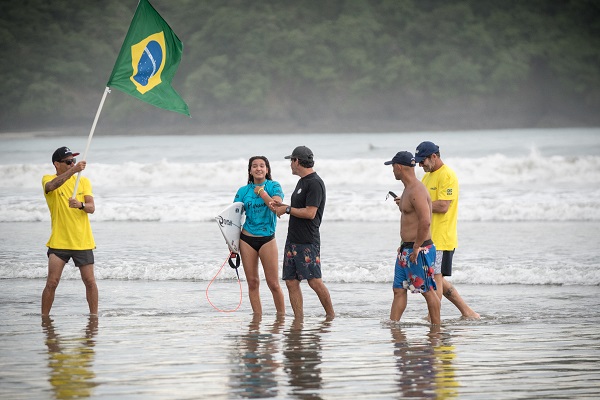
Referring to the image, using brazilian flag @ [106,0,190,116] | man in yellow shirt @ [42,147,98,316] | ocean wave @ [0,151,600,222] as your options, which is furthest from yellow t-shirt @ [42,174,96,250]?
ocean wave @ [0,151,600,222]

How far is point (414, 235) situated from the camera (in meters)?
7.23

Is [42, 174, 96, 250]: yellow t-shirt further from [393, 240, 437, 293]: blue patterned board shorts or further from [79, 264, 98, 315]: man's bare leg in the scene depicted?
[393, 240, 437, 293]: blue patterned board shorts

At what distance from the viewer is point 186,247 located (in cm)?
1359

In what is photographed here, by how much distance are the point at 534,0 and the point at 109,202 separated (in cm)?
6518

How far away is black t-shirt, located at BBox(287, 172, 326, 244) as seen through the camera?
765 cm

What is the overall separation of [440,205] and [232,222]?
1.69 m

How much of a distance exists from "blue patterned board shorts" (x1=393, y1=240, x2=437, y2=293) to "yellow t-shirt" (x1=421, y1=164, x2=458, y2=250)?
16.0 inches

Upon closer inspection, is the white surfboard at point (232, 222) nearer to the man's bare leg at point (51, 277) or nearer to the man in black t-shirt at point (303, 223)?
the man in black t-shirt at point (303, 223)

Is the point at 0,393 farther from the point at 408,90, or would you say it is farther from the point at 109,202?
the point at 408,90

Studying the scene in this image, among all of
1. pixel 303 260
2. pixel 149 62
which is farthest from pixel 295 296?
pixel 149 62

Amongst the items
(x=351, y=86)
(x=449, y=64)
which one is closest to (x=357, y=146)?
(x=351, y=86)

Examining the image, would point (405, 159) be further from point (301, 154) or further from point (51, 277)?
point (51, 277)

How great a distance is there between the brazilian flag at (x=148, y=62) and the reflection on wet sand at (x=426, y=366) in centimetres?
291

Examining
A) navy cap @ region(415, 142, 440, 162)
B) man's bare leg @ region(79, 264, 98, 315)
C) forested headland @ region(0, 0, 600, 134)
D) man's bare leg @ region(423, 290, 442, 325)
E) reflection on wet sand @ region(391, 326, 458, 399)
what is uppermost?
forested headland @ region(0, 0, 600, 134)
